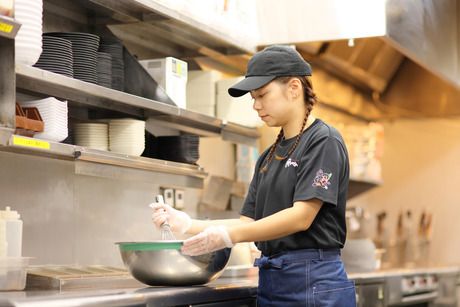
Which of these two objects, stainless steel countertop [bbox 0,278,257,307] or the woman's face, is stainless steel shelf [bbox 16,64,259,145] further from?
stainless steel countertop [bbox 0,278,257,307]

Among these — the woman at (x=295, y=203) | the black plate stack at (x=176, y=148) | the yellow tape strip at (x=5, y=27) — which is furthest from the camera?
the black plate stack at (x=176, y=148)

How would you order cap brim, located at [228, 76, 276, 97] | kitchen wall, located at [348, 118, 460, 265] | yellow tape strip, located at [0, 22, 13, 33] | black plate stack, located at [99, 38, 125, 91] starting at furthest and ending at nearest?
kitchen wall, located at [348, 118, 460, 265] < black plate stack, located at [99, 38, 125, 91] < cap brim, located at [228, 76, 276, 97] < yellow tape strip, located at [0, 22, 13, 33]

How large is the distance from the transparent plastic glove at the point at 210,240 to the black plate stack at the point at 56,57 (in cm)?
79

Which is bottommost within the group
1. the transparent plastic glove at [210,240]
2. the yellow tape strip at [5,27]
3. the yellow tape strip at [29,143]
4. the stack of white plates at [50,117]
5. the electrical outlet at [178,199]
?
the transparent plastic glove at [210,240]

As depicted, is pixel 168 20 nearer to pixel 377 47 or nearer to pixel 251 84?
pixel 251 84

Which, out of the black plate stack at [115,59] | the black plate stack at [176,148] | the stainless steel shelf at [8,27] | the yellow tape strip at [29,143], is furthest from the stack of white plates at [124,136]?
the stainless steel shelf at [8,27]

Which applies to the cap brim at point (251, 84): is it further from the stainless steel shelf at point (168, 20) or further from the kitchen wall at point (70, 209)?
the kitchen wall at point (70, 209)

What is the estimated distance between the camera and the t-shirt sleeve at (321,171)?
2.84 meters

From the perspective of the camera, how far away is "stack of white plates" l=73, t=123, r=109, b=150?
11.4 ft

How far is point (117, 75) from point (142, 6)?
297 mm

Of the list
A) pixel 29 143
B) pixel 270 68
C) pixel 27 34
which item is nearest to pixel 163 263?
pixel 29 143

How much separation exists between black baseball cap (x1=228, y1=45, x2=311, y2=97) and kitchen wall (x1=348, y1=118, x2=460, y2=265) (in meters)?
4.34

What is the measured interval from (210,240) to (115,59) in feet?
3.51

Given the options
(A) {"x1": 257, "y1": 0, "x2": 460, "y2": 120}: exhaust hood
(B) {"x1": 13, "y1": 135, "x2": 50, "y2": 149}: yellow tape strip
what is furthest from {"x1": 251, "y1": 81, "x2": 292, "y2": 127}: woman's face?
(A) {"x1": 257, "y1": 0, "x2": 460, "y2": 120}: exhaust hood
